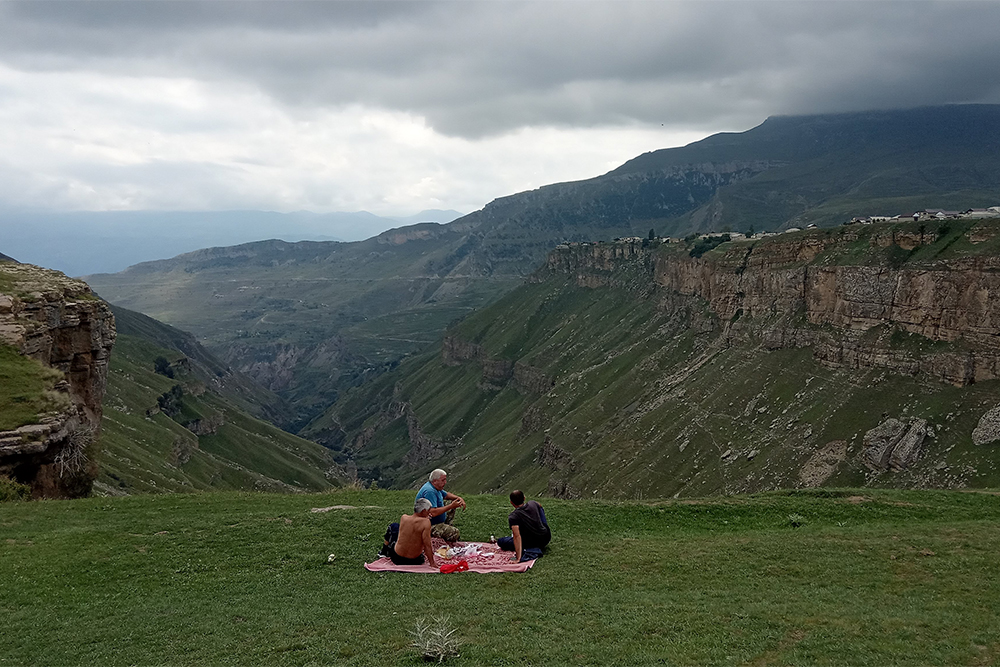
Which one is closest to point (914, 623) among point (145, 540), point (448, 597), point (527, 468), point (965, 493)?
point (448, 597)

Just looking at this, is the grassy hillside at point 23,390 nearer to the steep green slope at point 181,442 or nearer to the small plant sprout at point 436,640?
the steep green slope at point 181,442

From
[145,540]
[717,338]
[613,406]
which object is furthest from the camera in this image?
[613,406]

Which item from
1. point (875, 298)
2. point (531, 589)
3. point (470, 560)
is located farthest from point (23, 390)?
point (875, 298)

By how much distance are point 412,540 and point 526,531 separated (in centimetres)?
383

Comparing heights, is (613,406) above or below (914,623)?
below

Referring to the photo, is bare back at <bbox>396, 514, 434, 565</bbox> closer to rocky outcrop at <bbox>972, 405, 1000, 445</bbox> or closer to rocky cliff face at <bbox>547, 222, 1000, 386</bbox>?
rocky outcrop at <bbox>972, 405, 1000, 445</bbox>

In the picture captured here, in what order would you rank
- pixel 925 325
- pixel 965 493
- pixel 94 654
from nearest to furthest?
pixel 94 654 < pixel 965 493 < pixel 925 325

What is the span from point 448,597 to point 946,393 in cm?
6825

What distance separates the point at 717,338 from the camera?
115125mm

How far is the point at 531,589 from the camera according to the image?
744 inches

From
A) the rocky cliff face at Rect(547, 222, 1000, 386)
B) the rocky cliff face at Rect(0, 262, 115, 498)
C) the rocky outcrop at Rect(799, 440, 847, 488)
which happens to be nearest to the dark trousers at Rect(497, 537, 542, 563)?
the rocky cliff face at Rect(0, 262, 115, 498)

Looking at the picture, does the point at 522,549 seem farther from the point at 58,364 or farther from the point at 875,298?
the point at 875,298

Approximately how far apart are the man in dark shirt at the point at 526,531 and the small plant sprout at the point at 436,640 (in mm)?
5830

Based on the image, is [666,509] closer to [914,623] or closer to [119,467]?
[914,623]
